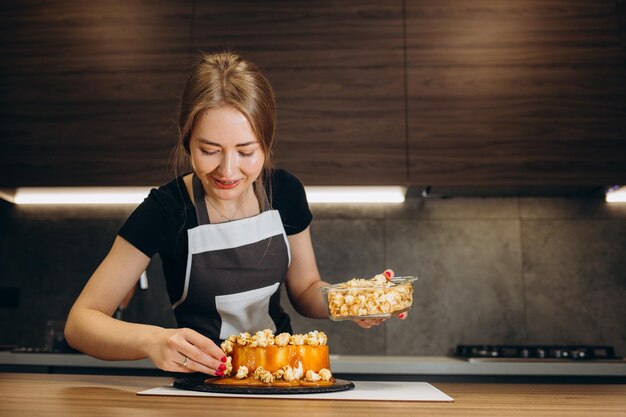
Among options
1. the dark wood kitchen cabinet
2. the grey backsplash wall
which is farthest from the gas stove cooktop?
the dark wood kitchen cabinet

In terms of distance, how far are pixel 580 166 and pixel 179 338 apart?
1.80 m

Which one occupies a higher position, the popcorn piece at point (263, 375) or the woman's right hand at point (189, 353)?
the woman's right hand at point (189, 353)

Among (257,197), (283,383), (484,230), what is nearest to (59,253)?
(257,197)

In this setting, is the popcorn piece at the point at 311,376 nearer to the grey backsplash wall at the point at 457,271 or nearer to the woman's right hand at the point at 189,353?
the woman's right hand at the point at 189,353

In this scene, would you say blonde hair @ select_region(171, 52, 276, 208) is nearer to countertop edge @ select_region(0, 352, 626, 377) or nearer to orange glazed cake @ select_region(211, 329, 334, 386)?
orange glazed cake @ select_region(211, 329, 334, 386)

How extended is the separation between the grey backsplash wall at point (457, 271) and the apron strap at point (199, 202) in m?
1.23

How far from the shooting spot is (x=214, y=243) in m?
1.32

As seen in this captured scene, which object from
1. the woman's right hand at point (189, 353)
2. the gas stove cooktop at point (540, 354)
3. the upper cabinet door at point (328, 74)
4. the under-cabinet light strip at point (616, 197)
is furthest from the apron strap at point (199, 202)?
the under-cabinet light strip at point (616, 197)

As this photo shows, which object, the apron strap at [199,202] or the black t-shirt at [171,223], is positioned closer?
the black t-shirt at [171,223]

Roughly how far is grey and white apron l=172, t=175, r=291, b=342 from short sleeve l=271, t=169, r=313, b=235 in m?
0.05

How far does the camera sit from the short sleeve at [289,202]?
1.43 metres

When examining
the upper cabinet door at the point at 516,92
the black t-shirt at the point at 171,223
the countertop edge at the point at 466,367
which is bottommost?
the countertop edge at the point at 466,367

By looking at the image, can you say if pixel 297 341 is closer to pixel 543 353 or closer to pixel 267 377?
pixel 267 377

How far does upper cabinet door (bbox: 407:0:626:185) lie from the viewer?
2254 millimetres
